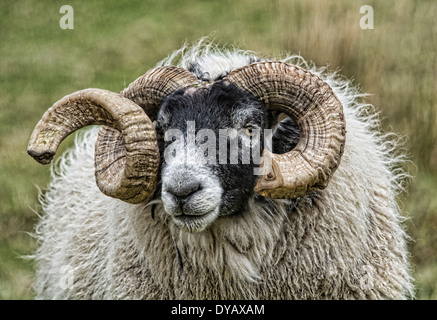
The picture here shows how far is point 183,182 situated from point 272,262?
3.25 ft

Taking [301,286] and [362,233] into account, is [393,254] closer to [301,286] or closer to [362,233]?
[362,233]

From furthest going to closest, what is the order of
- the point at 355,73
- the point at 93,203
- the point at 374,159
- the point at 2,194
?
the point at 2,194 < the point at 355,73 < the point at 93,203 < the point at 374,159

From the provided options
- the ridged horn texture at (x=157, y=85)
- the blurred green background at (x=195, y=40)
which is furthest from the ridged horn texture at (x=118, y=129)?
the blurred green background at (x=195, y=40)

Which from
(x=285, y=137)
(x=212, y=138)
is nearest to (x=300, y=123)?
(x=285, y=137)

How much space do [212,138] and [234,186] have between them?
0.31 meters

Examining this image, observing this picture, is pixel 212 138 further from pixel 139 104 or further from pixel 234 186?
pixel 139 104

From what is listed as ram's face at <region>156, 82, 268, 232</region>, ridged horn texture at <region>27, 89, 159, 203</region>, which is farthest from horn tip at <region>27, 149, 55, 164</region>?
ram's face at <region>156, 82, 268, 232</region>

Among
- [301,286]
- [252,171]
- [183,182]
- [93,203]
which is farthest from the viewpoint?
[93,203]

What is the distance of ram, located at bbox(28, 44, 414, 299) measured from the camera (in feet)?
13.1

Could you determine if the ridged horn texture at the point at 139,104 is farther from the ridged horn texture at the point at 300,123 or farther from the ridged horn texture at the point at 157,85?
the ridged horn texture at the point at 300,123

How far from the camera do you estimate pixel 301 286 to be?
4445 millimetres

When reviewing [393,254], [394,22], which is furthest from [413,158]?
[393,254]

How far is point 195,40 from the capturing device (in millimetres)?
7660

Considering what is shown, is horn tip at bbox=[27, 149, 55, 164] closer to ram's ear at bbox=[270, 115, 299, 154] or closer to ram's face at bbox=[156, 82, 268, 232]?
ram's face at bbox=[156, 82, 268, 232]
